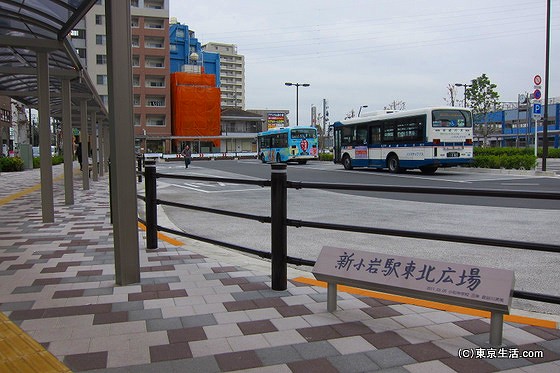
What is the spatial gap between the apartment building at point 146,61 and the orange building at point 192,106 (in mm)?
2449

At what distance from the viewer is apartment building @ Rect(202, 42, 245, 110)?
462 feet

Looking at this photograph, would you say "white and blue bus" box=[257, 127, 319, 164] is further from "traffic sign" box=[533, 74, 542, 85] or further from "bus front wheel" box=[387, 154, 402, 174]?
"traffic sign" box=[533, 74, 542, 85]

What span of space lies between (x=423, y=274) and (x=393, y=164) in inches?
836

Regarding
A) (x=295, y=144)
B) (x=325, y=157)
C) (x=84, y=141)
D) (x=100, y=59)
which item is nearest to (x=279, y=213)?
(x=84, y=141)

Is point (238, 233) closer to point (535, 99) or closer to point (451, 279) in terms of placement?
point (451, 279)

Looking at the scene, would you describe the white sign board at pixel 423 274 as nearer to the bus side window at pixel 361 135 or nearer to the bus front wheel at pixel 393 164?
the bus front wheel at pixel 393 164

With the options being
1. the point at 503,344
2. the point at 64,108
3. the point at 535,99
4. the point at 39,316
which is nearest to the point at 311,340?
the point at 503,344

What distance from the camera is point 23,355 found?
295 centimetres

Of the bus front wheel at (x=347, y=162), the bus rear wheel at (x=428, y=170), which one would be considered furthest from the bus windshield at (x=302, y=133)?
the bus rear wheel at (x=428, y=170)

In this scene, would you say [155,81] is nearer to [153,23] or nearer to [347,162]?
[153,23]

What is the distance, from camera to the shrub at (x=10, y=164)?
28578mm

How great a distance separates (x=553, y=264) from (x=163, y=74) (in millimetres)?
66824

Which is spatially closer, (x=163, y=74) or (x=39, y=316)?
(x=39, y=316)

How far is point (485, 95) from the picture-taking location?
1635 inches
